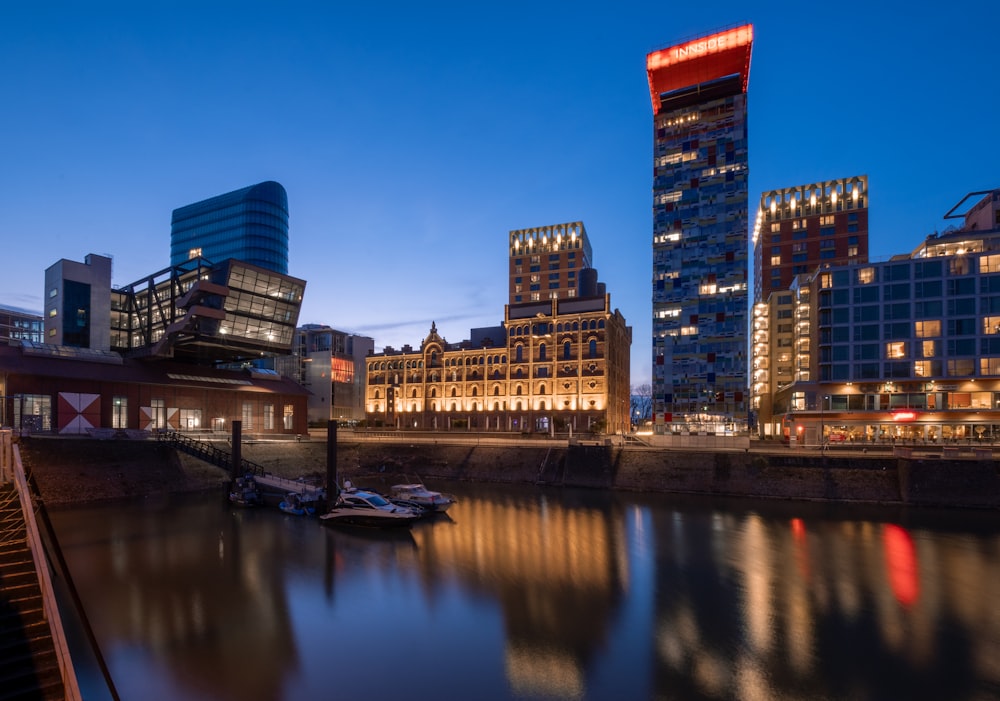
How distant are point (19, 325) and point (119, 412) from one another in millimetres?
102722

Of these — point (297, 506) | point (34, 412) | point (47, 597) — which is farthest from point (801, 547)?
point (34, 412)

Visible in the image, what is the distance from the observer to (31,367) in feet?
167

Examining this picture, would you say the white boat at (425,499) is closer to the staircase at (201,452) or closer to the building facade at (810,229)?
the staircase at (201,452)

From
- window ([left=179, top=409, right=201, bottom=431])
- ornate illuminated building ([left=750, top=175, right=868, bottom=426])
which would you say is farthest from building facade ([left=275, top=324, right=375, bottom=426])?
ornate illuminated building ([left=750, top=175, right=868, bottom=426])

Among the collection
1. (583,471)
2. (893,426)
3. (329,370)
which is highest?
(329,370)

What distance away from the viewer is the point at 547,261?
140 m

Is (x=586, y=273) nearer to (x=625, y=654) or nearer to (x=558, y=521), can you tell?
(x=558, y=521)

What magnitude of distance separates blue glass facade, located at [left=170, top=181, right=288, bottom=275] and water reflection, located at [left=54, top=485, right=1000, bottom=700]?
4126 inches

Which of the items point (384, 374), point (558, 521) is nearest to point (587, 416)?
point (384, 374)

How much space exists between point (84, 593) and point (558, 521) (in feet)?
90.4

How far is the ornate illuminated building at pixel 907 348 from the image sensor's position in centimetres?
6600

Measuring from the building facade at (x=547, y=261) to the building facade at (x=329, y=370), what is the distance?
147ft

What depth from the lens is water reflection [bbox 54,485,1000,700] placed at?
51.3 ft

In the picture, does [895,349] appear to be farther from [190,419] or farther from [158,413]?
[158,413]
